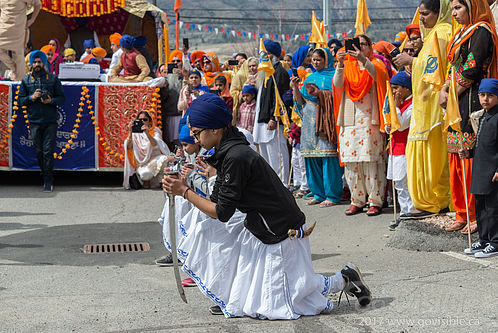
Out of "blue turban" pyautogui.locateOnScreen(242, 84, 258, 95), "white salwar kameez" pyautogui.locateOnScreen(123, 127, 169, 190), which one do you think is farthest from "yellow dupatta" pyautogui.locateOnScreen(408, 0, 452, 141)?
"white salwar kameez" pyautogui.locateOnScreen(123, 127, 169, 190)

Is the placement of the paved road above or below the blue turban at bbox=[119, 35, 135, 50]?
below

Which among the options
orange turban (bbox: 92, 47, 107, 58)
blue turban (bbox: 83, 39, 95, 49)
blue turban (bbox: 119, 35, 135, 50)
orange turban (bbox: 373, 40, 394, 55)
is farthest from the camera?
blue turban (bbox: 83, 39, 95, 49)

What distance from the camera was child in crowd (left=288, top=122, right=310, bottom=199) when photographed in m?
10.5

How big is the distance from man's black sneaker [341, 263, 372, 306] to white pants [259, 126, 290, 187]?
6.29 metres

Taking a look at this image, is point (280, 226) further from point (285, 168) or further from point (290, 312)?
point (285, 168)

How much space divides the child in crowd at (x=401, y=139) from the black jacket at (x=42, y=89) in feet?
19.7

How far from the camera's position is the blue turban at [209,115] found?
4.61m

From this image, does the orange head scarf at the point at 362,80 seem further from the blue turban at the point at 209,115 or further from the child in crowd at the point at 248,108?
the blue turban at the point at 209,115

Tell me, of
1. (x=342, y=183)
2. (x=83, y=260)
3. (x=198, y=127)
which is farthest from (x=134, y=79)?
(x=198, y=127)

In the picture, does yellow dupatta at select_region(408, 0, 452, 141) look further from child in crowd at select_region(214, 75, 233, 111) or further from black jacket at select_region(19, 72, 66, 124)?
black jacket at select_region(19, 72, 66, 124)

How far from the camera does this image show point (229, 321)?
451 centimetres

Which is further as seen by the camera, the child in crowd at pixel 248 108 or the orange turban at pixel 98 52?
the orange turban at pixel 98 52

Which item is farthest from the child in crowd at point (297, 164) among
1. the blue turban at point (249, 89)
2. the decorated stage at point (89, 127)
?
the decorated stage at point (89, 127)

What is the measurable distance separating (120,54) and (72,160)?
2.82m
